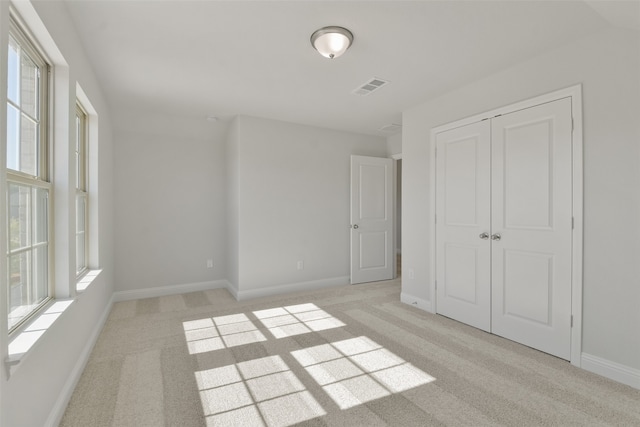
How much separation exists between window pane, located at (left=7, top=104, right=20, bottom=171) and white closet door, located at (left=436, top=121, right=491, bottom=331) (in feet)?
11.5

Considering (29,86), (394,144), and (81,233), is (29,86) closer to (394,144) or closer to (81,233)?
(81,233)

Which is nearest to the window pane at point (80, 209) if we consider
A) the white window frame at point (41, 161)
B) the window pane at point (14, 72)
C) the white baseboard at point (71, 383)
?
the white window frame at point (41, 161)

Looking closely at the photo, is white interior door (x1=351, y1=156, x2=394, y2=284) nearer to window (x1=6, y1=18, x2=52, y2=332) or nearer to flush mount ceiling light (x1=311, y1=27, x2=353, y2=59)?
flush mount ceiling light (x1=311, y1=27, x2=353, y2=59)

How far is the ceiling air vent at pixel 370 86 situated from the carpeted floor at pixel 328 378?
2514 mm

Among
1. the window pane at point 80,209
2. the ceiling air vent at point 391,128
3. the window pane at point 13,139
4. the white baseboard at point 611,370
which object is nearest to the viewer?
the window pane at point 13,139

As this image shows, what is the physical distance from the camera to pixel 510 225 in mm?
2838

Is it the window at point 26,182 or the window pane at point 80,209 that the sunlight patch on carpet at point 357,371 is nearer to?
the window at point 26,182

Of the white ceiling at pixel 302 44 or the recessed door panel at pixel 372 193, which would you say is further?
the recessed door panel at pixel 372 193

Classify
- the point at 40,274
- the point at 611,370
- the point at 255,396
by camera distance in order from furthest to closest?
the point at 611,370 < the point at 255,396 < the point at 40,274

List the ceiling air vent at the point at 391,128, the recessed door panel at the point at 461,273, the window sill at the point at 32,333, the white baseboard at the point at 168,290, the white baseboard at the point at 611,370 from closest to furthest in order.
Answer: the window sill at the point at 32,333
the white baseboard at the point at 611,370
the recessed door panel at the point at 461,273
the white baseboard at the point at 168,290
the ceiling air vent at the point at 391,128

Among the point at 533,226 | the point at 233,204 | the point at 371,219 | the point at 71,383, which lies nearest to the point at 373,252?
the point at 371,219

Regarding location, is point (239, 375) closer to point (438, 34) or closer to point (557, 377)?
point (557, 377)

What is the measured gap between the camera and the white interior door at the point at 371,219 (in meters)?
4.96

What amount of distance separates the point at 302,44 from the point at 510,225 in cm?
Result: 242
